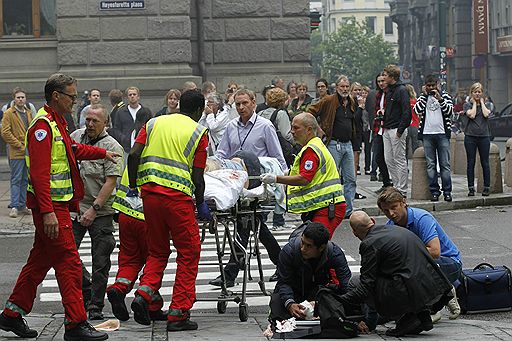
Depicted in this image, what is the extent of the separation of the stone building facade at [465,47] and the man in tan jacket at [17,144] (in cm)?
3919

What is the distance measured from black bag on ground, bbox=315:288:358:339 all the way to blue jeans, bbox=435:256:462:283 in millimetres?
1230

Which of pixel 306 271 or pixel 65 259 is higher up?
pixel 65 259

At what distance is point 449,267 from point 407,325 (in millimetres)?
1090

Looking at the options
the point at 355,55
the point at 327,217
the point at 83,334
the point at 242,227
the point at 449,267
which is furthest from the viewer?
the point at 355,55

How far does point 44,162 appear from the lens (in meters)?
9.20

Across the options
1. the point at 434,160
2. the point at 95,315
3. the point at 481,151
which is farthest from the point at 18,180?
the point at 95,315

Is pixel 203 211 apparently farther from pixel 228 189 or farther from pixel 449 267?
pixel 449 267

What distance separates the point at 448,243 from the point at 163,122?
2.52 meters

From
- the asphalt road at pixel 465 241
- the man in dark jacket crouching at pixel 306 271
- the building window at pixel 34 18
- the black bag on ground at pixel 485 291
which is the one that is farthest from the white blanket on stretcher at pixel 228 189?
the building window at pixel 34 18

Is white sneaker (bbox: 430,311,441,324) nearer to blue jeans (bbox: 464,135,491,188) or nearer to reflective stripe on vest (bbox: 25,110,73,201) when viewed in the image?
reflective stripe on vest (bbox: 25,110,73,201)

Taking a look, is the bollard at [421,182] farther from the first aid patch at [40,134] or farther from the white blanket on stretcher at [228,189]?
the first aid patch at [40,134]

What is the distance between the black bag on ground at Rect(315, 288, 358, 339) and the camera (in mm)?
9523

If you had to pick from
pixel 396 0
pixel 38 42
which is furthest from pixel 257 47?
pixel 396 0

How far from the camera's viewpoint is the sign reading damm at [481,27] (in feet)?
217
